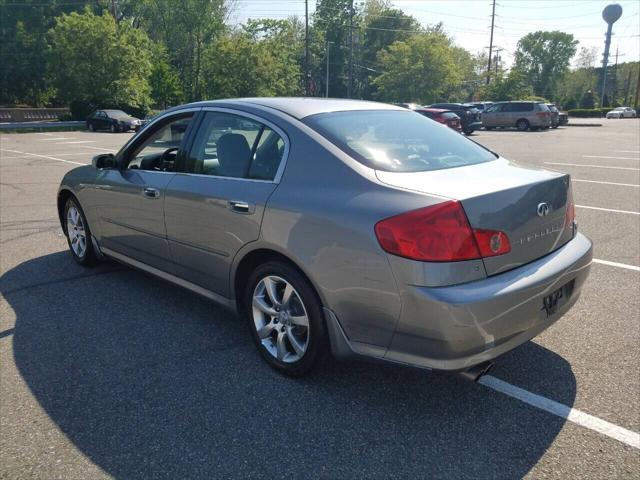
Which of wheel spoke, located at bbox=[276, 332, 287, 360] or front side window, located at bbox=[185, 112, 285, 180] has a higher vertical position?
front side window, located at bbox=[185, 112, 285, 180]

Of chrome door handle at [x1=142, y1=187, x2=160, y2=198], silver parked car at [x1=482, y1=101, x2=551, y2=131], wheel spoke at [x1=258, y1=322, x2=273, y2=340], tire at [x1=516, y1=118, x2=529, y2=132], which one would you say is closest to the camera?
wheel spoke at [x1=258, y1=322, x2=273, y2=340]

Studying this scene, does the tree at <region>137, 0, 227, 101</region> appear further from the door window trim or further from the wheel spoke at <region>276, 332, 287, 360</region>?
the wheel spoke at <region>276, 332, 287, 360</region>

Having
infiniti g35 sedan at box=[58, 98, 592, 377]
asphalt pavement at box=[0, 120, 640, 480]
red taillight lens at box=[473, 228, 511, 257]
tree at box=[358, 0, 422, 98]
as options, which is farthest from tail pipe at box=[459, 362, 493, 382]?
tree at box=[358, 0, 422, 98]

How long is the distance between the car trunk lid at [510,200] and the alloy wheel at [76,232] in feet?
11.7

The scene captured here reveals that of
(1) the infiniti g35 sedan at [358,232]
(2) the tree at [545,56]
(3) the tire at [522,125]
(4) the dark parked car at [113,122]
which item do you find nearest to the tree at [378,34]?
(2) the tree at [545,56]

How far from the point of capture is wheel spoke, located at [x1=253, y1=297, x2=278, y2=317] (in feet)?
10.7

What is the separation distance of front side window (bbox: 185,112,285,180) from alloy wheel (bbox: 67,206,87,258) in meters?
2.00

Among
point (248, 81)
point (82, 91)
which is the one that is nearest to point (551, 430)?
point (82, 91)

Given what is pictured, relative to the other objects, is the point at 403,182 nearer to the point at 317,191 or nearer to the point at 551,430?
the point at 317,191

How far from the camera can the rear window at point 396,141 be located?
3070 millimetres

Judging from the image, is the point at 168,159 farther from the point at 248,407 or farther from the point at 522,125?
the point at 522,125

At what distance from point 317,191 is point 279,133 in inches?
22.5

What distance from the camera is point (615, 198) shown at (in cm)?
896

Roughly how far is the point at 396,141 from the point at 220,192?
46.0 inches
